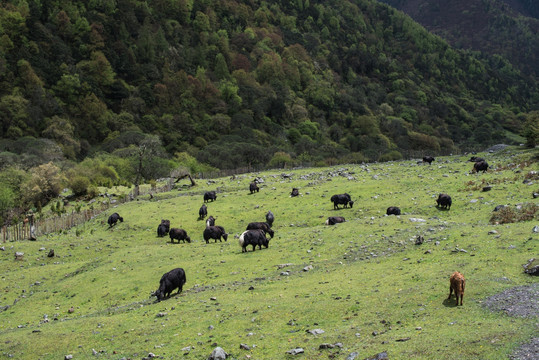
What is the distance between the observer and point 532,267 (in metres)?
15.0

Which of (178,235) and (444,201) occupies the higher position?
(444,201)

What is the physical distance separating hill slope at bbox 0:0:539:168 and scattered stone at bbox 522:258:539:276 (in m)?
77.8

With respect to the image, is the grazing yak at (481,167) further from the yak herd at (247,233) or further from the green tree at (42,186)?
the green tree at (42,186)

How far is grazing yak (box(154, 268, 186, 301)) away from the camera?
64.1ft

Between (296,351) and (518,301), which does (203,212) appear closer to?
(296,351)

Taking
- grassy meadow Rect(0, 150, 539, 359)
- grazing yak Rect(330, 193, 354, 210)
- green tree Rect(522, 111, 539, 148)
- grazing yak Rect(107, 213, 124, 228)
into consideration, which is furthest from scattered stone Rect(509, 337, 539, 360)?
green tree Rect(522, 111, 539, 148)

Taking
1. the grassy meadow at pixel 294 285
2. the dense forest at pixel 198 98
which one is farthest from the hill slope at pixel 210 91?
the grassy meadow at pixel 294 285

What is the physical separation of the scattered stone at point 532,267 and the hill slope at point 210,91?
77.8 meters

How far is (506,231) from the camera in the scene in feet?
67.6

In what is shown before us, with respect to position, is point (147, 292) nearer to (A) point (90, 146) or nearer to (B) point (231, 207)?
(B) point (231, 207)

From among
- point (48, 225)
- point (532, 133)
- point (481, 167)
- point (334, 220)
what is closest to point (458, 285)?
point (334, 220)

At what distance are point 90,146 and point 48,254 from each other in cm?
8428

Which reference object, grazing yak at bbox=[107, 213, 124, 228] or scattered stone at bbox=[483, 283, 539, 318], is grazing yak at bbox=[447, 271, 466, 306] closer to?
scattered stone at bbox=[483, 283, 539, 318]

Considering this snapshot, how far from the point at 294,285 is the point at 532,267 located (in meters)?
8.48
